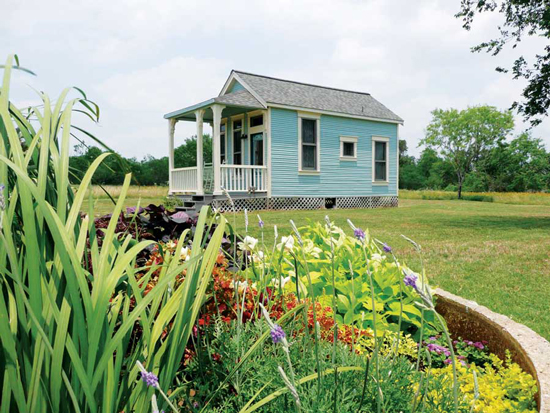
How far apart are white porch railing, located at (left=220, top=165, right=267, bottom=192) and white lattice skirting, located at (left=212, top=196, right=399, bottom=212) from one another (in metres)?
0.43

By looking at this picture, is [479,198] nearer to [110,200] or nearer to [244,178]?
[244,178]

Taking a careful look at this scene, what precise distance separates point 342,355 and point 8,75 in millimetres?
1094

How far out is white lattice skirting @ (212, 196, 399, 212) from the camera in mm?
13922

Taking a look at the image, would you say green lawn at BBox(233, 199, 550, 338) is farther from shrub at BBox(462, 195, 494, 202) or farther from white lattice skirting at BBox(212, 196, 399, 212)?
shrub at BBox(462, 195, 494, 202)

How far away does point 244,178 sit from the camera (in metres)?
14.4

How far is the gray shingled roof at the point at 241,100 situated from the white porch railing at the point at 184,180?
2472 mm

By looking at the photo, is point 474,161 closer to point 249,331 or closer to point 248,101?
point 248,101

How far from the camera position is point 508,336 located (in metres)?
1.79

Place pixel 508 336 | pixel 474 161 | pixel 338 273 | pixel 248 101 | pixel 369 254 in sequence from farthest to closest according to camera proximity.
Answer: pixel 474 161, pixel 248 101, pixel 369 254, pixel 338 273, pixel 508 336

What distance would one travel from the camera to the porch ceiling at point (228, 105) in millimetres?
13272

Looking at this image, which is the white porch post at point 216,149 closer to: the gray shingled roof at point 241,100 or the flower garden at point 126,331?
the gray shingled roof at point 241,100

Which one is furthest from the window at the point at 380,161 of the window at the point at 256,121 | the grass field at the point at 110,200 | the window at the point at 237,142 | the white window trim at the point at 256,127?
the grass field at the point at 110,200

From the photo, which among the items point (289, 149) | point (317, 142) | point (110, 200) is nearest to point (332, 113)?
point (317, 142)

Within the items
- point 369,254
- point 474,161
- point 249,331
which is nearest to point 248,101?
point 369,254
